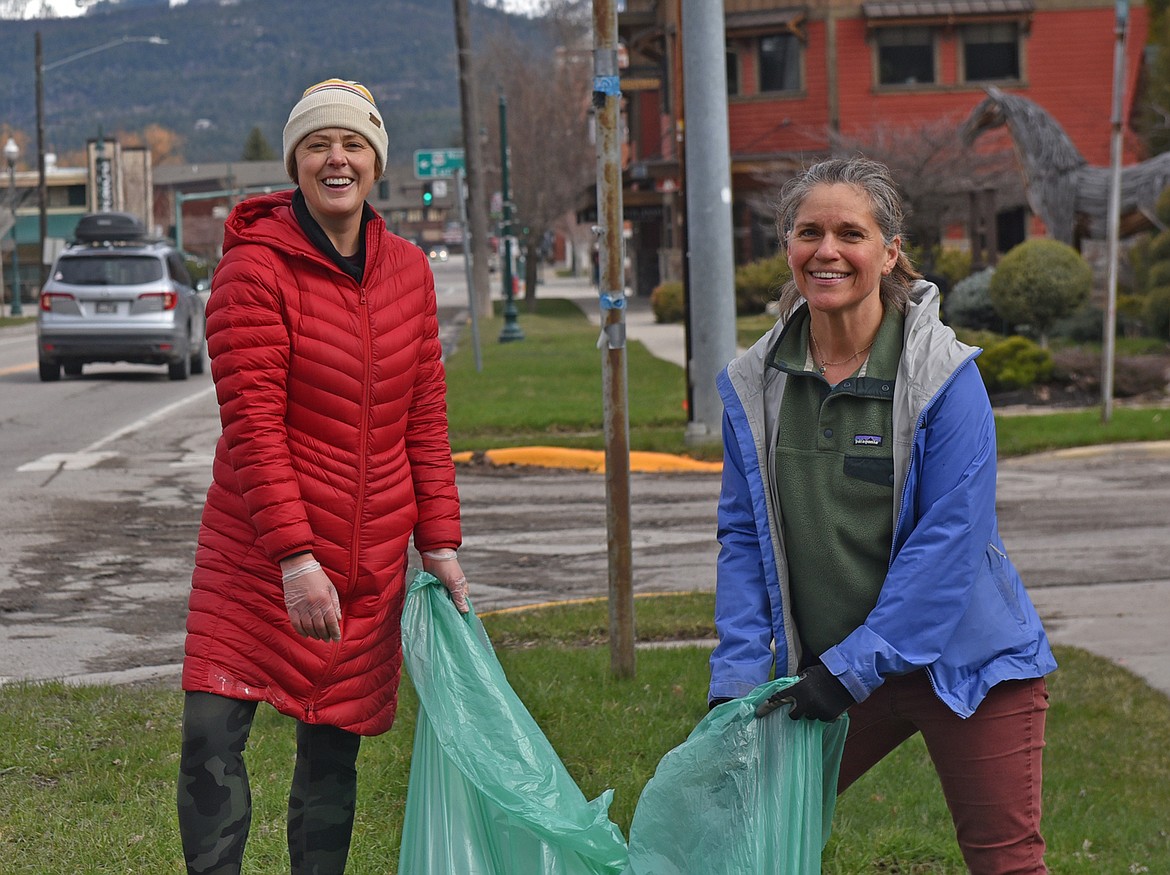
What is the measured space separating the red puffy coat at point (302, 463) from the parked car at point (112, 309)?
60.4ft

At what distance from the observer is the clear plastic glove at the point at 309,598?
3.28 m

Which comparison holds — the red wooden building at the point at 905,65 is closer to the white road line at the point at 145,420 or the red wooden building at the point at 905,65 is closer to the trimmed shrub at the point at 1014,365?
the white road line at the point at 145,420

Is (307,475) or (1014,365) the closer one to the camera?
(307,475)

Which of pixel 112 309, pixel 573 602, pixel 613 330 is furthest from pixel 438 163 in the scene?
pixel 613 330

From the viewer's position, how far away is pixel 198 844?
3412mm

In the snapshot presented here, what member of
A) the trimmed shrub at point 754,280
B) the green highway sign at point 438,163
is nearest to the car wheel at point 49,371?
the green highway sign at point 438,163

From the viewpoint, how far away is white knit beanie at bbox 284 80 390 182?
3.51 m

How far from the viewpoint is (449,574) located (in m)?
3.65

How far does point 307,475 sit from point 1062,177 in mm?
20597

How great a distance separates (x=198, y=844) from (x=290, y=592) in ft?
2.01

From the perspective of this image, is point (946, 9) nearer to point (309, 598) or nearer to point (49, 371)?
point (49, 371)

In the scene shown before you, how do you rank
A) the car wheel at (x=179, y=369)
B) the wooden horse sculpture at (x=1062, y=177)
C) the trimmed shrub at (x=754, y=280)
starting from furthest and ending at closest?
the trimmed shrub at (x=754, y=280)
the car wheel at (x=179, y=369)
the wooden horse sculpture at (x=1062, y=177)

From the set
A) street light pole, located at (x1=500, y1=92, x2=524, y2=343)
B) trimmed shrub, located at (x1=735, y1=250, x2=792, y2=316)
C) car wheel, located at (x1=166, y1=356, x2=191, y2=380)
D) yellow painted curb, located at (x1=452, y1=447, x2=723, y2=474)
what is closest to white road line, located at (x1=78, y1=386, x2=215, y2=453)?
car wheel, located at (x1=166, y1=356, x2=191, y2=380)

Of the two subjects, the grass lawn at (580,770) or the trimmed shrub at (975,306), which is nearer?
the grass lawn at (580,770)
